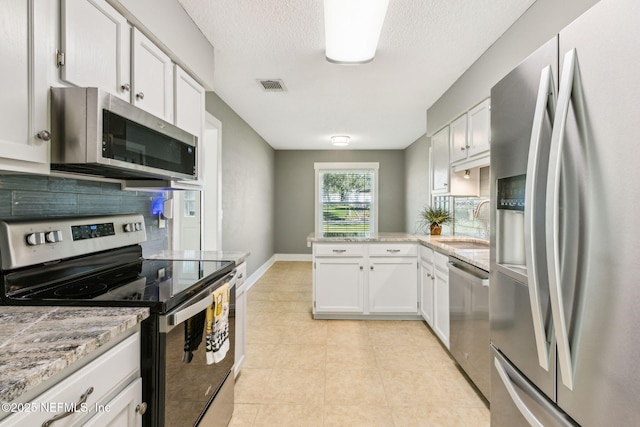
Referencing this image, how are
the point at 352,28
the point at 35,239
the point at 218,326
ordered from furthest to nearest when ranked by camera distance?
the point at 352,28 → the point at 218,326 → the point at 35,239

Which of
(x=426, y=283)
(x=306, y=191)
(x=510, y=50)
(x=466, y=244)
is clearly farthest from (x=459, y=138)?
(x=306, y=191)

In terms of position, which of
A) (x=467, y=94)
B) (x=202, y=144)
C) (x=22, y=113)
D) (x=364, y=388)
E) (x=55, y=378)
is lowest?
(x=364, y=388)

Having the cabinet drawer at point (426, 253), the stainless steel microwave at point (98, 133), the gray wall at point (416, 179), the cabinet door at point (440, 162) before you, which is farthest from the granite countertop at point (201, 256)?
the gray wall at point (416, 179)

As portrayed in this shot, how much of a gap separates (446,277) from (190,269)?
200cm

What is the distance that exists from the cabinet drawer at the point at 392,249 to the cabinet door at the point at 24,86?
2.77 m

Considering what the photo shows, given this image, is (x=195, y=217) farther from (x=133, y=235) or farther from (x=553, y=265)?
(x=553, y=265)

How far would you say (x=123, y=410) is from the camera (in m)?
1.00

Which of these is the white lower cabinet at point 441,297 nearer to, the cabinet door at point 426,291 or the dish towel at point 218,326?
the cabinet door at point 426,291

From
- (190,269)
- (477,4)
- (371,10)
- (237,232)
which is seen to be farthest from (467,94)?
(237,232)

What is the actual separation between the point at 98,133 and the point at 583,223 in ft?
5.09

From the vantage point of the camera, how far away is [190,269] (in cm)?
170

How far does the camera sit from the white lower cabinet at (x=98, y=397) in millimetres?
725

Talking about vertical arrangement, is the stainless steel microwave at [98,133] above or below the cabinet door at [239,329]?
above

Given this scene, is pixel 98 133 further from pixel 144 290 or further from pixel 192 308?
pixel 192 308
